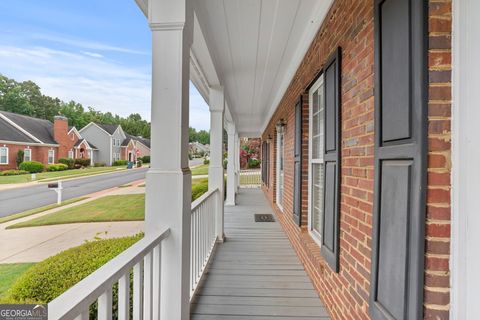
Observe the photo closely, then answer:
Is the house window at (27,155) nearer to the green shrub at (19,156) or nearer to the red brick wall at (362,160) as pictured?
the green shrub at (19,156)

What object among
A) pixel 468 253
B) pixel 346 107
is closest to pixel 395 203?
pixel 468 253

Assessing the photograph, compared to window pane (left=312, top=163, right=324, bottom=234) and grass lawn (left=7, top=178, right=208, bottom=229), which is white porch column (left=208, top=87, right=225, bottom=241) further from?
grass lawn (left=7, top=178, right=208, bottom=229)

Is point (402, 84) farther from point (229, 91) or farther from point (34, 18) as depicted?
point (229, 91)

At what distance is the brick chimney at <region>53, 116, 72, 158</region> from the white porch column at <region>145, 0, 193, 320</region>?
604mm

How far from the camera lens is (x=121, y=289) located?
125 cm

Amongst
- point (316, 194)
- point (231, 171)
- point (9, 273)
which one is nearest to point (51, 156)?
point (9, 273)

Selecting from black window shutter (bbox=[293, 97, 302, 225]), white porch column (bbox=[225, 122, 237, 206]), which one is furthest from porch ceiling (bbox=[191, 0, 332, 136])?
white porch column (bbox=[225, 122, 237, 206])

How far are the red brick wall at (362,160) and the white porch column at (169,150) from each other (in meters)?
1.11

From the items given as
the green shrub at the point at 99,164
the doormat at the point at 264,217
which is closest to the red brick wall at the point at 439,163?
the green shrub at the point at 99,164

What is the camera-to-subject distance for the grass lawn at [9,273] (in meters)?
1.44

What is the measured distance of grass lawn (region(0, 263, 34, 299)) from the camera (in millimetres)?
1444

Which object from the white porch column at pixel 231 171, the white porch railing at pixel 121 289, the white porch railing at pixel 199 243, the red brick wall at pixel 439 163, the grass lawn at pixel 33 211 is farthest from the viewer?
the white porch column at pixel 231 171

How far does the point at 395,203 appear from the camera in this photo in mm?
1317

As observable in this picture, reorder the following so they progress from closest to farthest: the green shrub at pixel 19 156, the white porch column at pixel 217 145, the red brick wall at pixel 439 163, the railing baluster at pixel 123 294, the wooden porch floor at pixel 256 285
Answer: the red brick wall at pixel 439 163, the railing baluster at pixel 123 294, the green shrub at pixel 19 156, the wooden porch floor at pixel 256 285, the white porch column at pixel 217 145
